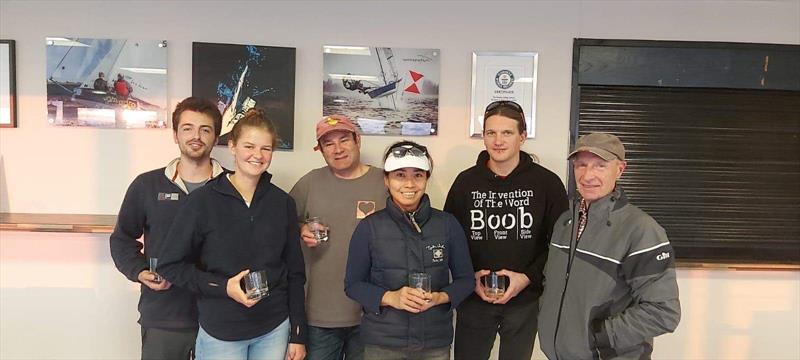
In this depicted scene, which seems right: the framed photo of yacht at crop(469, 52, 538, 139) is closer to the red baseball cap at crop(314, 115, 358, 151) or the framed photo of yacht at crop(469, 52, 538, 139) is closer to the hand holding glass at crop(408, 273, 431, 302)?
the red baseball cap at crop(314, 115, 358, 151)

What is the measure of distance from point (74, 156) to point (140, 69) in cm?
58

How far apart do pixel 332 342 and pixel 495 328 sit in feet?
2.28

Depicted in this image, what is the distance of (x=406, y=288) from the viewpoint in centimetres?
183

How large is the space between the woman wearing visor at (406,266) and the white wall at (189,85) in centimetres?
83

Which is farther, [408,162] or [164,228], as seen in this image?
[164,228]

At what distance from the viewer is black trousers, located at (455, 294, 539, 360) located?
221cm

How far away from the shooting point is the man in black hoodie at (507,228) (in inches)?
85.7

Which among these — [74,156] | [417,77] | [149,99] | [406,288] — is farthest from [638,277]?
[74,156]

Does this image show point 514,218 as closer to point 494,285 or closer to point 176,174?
point 494,285

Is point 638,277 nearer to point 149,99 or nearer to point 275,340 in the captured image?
point 275,340

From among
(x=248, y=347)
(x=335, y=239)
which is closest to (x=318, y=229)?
(x=335, y=239)

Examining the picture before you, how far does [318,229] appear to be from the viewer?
2.16m

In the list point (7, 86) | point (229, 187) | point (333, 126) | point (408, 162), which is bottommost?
point (229, 187)

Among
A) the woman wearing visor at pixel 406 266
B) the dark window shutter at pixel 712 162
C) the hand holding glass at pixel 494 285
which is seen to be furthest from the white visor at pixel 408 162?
the dark window shutter at pixel 712 162
